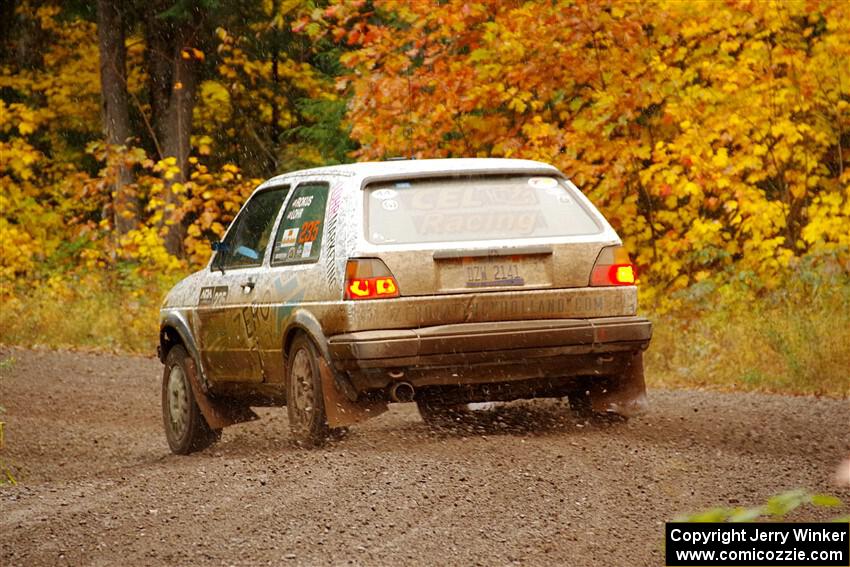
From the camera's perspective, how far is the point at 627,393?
9.13 meters

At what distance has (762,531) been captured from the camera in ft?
18.7

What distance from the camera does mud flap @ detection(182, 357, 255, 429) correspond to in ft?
33.8

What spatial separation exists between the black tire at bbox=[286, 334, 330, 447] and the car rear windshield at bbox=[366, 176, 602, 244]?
862 mm

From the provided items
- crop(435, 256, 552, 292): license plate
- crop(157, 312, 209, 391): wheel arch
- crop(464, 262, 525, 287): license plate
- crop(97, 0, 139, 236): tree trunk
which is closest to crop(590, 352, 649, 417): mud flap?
crop(435, 256, 552, 292): license plate

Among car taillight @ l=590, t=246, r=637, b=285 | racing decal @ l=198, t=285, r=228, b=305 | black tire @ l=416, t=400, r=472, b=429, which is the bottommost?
black tire @ l=416, t=400, r=472, b=429

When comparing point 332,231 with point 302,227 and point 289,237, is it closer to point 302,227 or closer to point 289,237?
point 302,227

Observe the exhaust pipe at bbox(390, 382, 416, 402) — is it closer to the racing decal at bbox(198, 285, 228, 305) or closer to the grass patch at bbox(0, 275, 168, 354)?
the racing decal at bbox(198, 285, 228, 305)

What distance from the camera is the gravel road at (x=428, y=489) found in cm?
623

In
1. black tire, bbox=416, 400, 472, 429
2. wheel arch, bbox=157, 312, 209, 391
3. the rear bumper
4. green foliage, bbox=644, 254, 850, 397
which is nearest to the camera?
the rear bumper

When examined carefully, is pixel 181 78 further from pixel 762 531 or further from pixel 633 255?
pixel 762 531

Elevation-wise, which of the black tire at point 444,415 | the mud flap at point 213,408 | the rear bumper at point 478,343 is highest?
the rear bumper at point 478,343

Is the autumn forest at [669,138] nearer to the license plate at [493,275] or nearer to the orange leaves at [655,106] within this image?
the orange leaves at [655,106]

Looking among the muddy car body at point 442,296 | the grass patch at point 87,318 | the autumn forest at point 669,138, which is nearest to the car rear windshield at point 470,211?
the muddy car body at point 442,296

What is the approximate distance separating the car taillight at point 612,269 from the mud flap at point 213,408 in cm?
302
